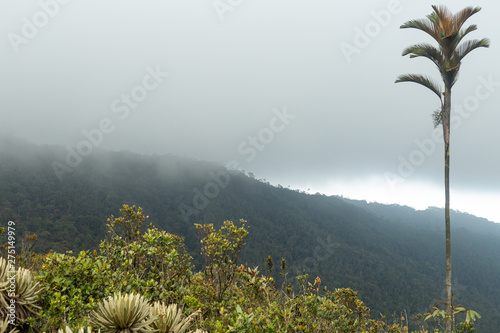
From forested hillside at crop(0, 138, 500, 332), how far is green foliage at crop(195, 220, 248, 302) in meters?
47.7

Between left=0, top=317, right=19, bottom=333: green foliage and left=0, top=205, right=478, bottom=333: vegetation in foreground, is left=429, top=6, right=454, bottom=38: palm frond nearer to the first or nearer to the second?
left=0, top=205, right=478, bottom=333: vegetation in foreground

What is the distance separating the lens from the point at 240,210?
12694cm

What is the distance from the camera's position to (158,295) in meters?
4.79

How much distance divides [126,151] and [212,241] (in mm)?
164271

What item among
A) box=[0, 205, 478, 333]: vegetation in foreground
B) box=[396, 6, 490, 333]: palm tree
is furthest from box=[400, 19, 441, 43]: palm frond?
box=[0, 205, 478, 333]: vegetation in foreground

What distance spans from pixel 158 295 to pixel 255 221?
119 m

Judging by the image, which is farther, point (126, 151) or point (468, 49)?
point (126, 151)

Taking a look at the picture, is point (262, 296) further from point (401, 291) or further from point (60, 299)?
point (401, 291)

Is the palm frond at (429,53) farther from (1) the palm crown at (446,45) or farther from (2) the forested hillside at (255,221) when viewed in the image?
(2) the forested hillside at (255,221)

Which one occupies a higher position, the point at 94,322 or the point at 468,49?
the point at 468,49

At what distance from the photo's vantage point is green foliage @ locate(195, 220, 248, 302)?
217 inches

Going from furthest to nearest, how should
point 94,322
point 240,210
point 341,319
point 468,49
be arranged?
point 240,210 < point 468,49 < point 341,319 < point 94,322

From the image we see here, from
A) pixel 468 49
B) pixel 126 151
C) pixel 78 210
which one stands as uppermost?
pixel 126 151

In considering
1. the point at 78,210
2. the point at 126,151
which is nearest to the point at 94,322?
the point at 78,210
